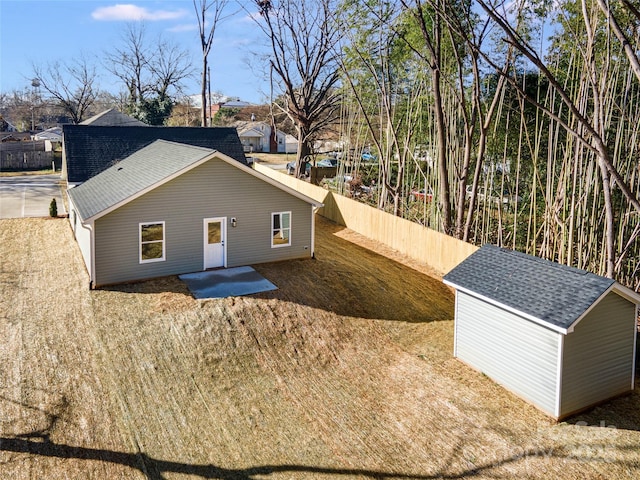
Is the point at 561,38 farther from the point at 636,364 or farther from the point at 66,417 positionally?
the point at 66,417

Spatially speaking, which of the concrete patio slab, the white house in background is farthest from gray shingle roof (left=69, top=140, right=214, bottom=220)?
the white house in background

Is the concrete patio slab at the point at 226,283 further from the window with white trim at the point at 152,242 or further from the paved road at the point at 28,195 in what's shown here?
the paved road at the point at 28,195

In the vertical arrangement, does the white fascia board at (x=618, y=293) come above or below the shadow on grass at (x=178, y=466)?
above

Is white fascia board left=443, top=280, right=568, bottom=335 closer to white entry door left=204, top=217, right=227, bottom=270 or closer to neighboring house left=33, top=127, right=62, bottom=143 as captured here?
white entry door left=204, top=217, right=227, bottom=270

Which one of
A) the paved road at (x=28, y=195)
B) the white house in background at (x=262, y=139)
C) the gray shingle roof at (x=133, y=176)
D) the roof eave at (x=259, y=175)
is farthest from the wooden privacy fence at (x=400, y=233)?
the white house in background at (x=262, y=139)

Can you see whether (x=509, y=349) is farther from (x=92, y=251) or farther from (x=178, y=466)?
(x=92, y=251)

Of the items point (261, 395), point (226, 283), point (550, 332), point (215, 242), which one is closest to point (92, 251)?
point (215, 242)

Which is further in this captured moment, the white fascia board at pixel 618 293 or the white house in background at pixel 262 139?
the white house in background at pixel 262 139
